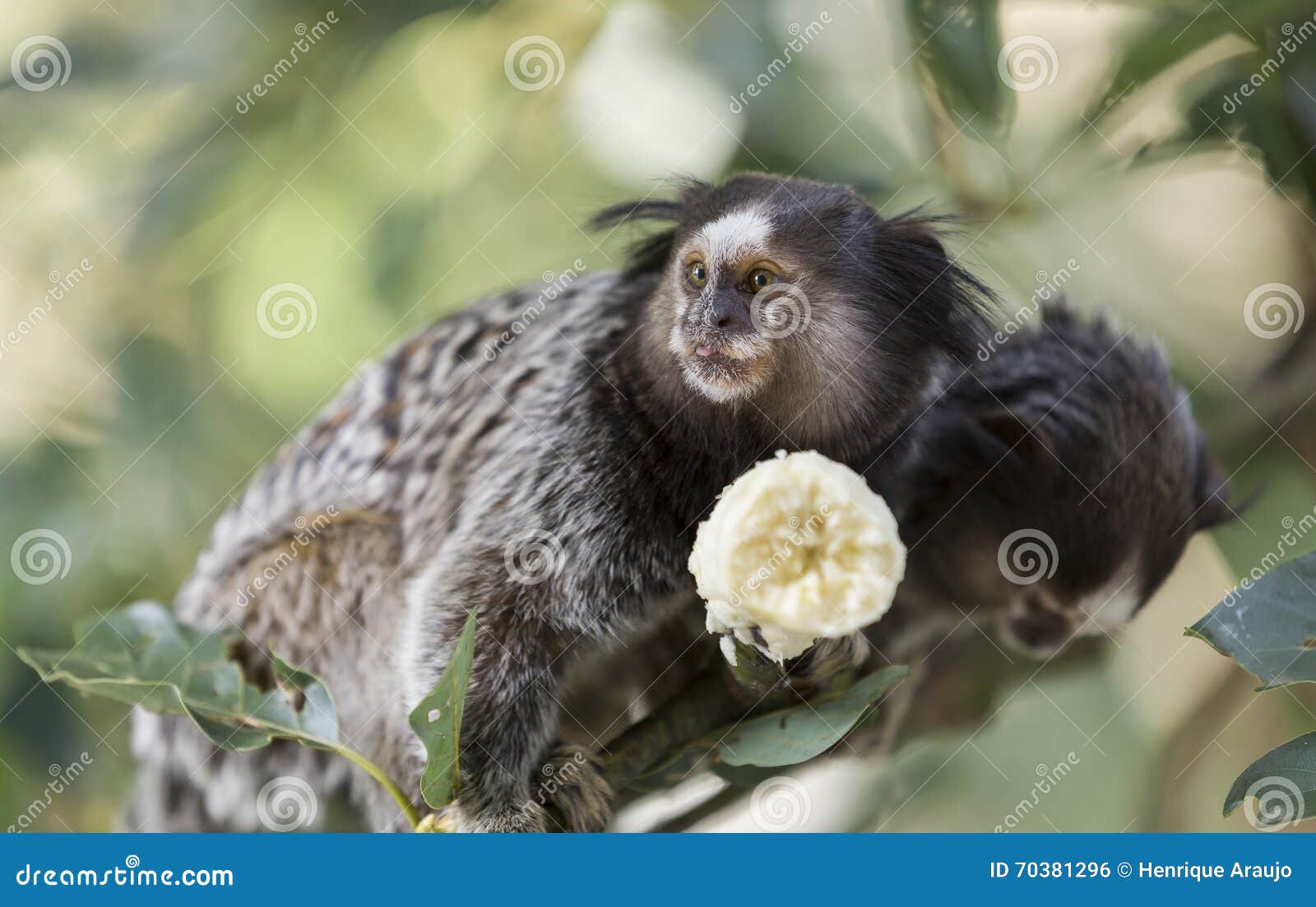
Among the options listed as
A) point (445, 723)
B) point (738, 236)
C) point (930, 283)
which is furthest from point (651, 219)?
point (445, 723)

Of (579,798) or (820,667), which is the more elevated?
(820,667)

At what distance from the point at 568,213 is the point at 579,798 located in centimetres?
98

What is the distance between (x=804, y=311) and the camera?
1.25 metres

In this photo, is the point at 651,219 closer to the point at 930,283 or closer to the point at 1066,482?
the point at 930,283

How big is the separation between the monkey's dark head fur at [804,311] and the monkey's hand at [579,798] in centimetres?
47

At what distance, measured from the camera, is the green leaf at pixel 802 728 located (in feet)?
3.52

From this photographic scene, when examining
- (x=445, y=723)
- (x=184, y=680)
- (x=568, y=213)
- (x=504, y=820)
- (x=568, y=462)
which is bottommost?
(x=184, y=680)

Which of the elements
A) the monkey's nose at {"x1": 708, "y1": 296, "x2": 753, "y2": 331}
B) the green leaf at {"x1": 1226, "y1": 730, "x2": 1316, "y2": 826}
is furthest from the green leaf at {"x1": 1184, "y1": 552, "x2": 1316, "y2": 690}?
the monkey's nose at {"x1": 708, "y1": 296, "x2": 753, "y2": 331}

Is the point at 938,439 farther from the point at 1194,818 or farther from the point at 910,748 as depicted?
the point at 1194,818

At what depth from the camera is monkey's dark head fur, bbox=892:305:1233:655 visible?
1544 millimetres

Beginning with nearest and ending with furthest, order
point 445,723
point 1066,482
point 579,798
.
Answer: point 445,723
point 579,798
point 1066,482

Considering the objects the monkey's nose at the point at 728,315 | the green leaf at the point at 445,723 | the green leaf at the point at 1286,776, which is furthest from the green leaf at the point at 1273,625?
the green leaf at the point at 445,723

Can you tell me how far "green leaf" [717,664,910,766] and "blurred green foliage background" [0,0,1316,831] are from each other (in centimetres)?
59

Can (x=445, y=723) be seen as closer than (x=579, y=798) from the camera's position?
Yes
